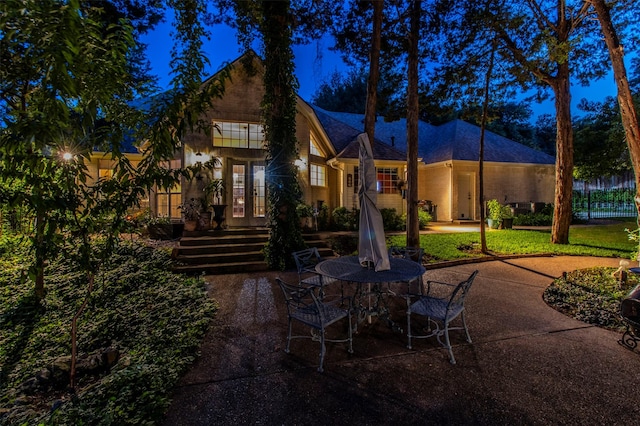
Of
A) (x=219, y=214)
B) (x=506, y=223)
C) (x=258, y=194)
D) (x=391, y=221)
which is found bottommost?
(x=506, y=223)

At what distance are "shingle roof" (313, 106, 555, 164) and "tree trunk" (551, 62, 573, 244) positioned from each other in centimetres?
581

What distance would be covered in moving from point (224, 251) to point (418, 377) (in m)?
6.74

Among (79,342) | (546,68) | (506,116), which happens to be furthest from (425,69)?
(506,116)

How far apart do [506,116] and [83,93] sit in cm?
3794

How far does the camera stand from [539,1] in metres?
10.6

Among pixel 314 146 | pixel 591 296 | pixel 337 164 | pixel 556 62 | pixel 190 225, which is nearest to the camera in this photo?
pixel 591 296

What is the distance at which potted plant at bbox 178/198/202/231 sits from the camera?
9.86 m

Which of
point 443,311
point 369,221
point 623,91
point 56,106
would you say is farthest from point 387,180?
point 56,106

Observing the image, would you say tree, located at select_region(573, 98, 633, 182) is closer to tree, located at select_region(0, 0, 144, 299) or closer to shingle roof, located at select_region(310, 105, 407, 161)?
shingle roof, located at select_region(310, 105, 407, 161)

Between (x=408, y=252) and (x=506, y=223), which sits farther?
(x=506, y=223)

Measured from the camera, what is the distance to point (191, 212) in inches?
421

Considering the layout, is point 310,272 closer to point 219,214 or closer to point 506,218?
point 219,214

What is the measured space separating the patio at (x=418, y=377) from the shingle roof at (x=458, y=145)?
1446cm

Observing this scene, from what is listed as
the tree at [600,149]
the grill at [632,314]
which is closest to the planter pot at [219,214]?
the grill at [632,314]
